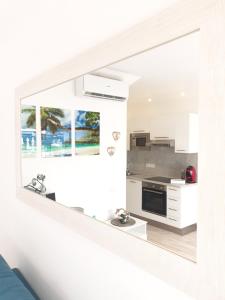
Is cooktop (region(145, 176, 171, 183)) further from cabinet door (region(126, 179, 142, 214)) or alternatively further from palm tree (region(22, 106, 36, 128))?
palm tree (region(22, 106, 36, 128))

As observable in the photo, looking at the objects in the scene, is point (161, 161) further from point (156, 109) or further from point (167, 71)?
point (167, 71)

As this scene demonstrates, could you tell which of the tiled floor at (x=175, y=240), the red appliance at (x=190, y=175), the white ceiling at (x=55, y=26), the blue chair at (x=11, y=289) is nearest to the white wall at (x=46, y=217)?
the white ceiling at (x=55, y=26)

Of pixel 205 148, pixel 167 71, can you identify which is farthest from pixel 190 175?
pixel 167 71

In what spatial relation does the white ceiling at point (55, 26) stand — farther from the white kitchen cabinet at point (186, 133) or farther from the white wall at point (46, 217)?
the white kitchen cabinet at point (186, 133)

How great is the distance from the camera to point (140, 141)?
3.25 ft

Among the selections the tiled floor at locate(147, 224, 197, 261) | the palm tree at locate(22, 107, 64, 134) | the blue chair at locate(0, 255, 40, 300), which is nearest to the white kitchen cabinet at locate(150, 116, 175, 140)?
the tiled floor at locate(147, 224, 197, 261)

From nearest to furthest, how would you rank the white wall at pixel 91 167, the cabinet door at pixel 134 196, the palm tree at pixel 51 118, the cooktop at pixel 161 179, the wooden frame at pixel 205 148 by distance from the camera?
the wooden frame at pixel 205 148, the cooktop at pixel 161 179, the cabinet door at pixel 134 196, the white wall at pixel 91 167, the palm tree at pixel 51 118

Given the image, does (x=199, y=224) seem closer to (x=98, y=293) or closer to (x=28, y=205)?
(x=98, y=293)

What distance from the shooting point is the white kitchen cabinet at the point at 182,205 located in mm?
741

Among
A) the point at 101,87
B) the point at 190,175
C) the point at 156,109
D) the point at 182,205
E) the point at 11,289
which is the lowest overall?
the point at 11,289

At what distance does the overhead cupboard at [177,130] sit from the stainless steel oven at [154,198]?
0.57 ft

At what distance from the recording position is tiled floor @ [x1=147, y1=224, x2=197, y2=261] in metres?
0.74

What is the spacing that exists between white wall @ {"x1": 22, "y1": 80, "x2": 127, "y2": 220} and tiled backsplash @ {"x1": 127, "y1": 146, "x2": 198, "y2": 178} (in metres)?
0.08

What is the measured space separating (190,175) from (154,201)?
9.0 inches
